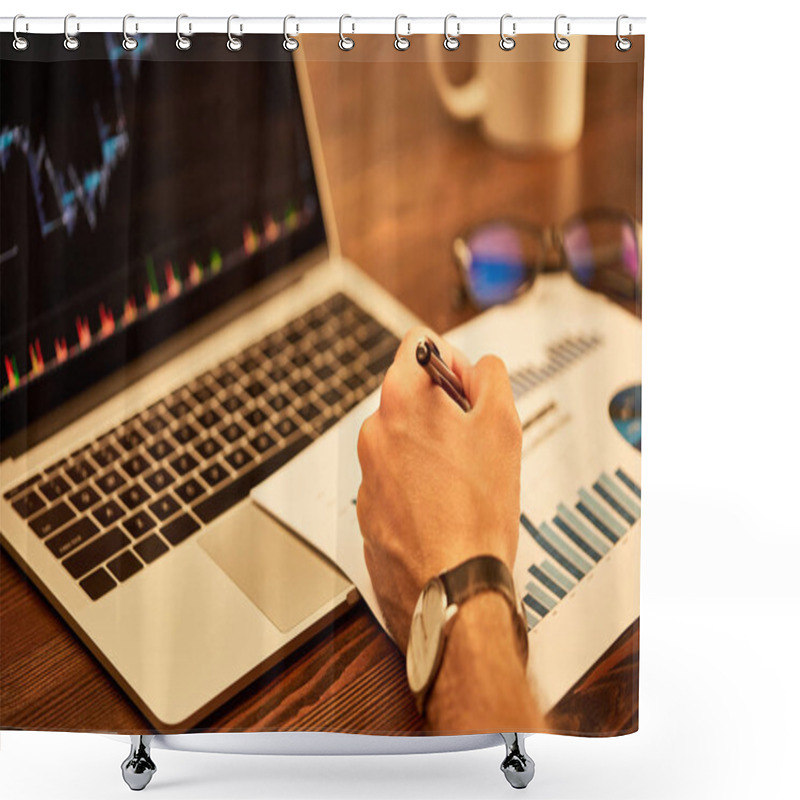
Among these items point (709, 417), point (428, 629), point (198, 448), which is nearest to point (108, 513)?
point (198, 448)

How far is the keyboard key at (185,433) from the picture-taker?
1453 mm

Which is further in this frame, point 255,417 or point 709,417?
point 709,417

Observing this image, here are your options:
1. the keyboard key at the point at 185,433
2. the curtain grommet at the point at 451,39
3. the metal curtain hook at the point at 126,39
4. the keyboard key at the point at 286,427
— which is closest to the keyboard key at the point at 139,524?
the keyboard key at the point at 185,433

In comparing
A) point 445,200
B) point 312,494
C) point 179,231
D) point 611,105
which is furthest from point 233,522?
point 611,105

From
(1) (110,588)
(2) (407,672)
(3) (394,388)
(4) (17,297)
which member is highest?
(4) (17,297)

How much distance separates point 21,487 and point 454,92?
83cm

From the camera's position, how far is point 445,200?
1.43 metres

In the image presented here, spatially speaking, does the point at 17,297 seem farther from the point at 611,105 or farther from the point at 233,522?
the point at 611,105

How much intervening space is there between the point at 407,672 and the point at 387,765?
289mm

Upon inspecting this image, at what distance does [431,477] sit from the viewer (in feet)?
4.67

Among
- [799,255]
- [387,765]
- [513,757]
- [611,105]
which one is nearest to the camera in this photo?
[611,105]

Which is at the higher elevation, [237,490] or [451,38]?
[451,38]

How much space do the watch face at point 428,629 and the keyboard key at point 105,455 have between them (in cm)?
48

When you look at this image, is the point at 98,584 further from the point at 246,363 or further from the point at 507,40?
the point at 507,40
